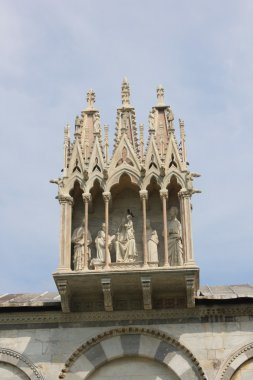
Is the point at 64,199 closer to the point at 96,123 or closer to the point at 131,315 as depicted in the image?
the point at 96,123

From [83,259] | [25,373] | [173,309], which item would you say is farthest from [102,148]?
[25,373]

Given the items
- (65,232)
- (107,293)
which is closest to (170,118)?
(65,232)

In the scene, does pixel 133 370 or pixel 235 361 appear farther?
pixel 133 370

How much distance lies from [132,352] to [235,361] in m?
2.21

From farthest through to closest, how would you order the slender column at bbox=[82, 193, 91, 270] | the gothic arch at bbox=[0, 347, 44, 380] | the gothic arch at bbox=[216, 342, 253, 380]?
1. the slender column at bbox=[82, 193, 91, 270]
2. the gothic arch at bbox=[0, 347, 44, 380]
3. the gothic arch at bbox=[216, 342, 253, 380]

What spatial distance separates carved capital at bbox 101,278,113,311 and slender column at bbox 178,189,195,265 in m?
1.79

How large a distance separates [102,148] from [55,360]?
17.0ft

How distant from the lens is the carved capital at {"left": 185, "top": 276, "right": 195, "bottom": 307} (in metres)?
17.5

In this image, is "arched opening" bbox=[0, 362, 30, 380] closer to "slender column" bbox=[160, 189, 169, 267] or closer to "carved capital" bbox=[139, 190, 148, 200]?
"slender column" bbox=[160, 189, 169, 267]

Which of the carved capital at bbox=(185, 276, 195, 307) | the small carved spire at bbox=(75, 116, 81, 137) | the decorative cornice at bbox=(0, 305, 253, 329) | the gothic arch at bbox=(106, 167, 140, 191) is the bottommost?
the decorative cornice at bbox=(0, 305, 253, 329)

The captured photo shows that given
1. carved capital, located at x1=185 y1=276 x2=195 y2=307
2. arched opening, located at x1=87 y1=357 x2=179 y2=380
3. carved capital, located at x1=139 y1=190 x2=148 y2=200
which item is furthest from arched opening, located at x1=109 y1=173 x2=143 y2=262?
arched opening, located at x1=87 y1=357 x2=179 y2=380

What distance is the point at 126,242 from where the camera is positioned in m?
18.8

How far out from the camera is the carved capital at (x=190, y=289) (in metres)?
17.5

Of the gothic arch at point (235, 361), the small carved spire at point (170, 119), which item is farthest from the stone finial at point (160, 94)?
the gothic arch at point (235, 361)
